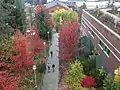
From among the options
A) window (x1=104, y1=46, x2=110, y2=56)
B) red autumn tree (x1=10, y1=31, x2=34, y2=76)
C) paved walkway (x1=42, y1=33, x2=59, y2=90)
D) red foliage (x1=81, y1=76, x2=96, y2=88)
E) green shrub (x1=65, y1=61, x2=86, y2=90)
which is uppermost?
red autumn tree (x1=10, y1=31, x2=34, y2=76)

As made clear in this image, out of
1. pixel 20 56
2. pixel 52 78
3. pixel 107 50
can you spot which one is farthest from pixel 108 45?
pixel 20 56

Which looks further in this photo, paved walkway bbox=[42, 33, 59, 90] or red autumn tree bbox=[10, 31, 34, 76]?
paved walkway bbox=[42, 33, 59, 90]

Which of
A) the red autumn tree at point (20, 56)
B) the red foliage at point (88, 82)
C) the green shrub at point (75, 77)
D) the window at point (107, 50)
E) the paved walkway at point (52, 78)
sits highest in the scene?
the red autumn tree at point (20, 56)

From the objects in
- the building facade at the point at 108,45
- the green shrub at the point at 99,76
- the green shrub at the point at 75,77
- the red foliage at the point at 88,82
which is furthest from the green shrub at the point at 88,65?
the green shrub at the point at 75,77

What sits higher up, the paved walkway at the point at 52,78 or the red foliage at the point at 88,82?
the red foliage at the point at 88,82

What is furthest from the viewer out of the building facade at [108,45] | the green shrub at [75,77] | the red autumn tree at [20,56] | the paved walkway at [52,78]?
the paved walkway at [52,78]

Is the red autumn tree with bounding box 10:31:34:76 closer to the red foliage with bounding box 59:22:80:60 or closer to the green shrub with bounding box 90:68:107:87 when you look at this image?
the green shrub with bounding box 90:68:107:87

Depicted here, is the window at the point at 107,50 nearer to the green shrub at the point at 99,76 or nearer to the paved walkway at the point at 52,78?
the green shrub at the point at 99,76

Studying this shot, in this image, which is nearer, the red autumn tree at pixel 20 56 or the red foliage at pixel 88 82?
the red autumn tree at pixel 20 56

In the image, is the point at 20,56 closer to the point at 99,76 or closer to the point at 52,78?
the point at 52,78

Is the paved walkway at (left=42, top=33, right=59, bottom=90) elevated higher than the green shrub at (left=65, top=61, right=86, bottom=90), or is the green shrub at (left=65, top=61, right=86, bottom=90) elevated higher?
the green shrub at (left=65, top=61, right=86, bottom=90)

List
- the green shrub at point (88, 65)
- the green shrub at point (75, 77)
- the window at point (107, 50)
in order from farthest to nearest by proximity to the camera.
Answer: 1. the green shrub at point (88, 65)
2. the window at point (107, 50)
3. the green shrub at point (75, 77)

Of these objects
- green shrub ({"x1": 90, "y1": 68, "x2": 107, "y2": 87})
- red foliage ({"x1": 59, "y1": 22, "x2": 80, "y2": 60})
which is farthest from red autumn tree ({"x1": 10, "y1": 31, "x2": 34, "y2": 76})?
red foliage ({"x1": 59, "y1": 22, "x2": 80, "y2": 60})

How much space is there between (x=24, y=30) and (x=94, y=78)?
1412cm
